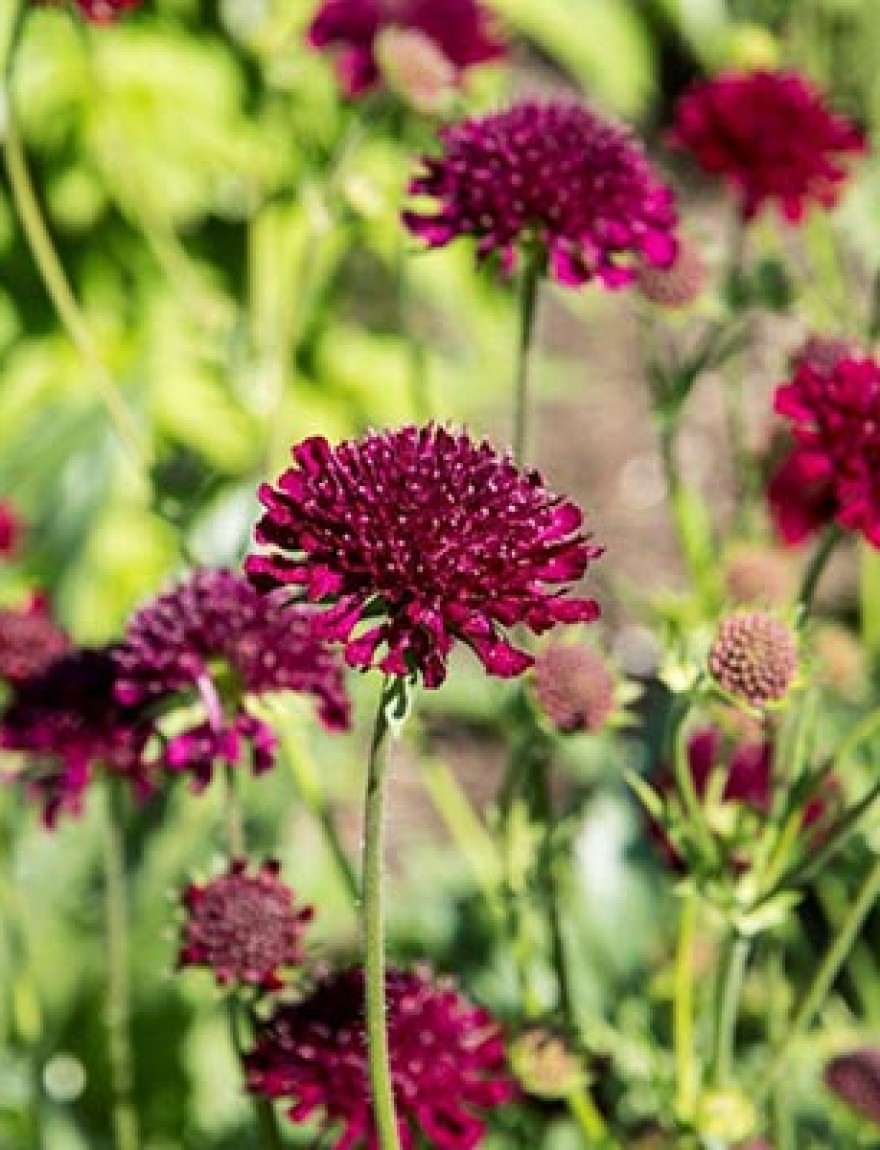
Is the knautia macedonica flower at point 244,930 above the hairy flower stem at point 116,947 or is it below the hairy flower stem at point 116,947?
below

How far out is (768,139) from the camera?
5.41ft

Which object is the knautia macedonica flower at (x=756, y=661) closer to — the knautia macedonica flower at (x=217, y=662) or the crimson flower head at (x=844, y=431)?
the crimson flower head at (x=844, y=431)

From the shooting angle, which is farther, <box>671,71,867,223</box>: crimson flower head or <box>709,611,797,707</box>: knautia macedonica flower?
<box>671,71,867,223</box>: crimson flower head

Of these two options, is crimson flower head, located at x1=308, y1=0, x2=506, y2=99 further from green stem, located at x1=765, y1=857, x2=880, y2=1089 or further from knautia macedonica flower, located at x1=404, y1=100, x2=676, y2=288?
green stem, located at x1=765, y1=857, x2=880, y2=1089

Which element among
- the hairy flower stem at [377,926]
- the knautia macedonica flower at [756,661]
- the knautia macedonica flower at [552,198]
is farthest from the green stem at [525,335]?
the hairy flower stem at [377,926]

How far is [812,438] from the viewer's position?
1.27 metres

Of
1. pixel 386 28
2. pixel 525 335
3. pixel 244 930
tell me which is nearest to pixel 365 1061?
pixel 244 930

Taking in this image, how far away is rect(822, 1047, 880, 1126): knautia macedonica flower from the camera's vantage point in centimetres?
144

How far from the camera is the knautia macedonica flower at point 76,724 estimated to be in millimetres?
1319

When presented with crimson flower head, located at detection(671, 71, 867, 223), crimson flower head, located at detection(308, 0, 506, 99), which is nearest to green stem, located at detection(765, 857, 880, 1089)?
crimson flower head, located at detection(671, 71, 867, 223)

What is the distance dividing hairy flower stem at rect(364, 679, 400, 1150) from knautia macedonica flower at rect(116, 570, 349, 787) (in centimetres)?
27

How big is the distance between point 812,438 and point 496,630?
1.19 ft

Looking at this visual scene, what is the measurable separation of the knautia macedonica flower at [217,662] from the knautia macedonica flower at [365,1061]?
136 mm

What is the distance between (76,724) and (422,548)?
0.44 meters
